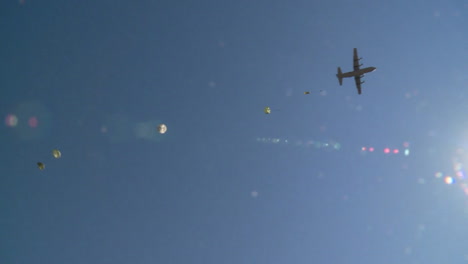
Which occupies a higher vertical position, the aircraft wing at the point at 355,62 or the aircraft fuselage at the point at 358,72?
the aircraft wing at the point at 355,62

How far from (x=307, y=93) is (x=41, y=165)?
3374 cm

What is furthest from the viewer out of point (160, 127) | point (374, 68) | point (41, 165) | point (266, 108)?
point (374, 68)

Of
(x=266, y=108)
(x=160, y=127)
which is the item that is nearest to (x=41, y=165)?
(x=160, y=127)

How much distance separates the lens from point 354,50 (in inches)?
2018

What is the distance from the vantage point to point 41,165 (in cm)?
3419

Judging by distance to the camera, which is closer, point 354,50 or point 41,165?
point 41,165

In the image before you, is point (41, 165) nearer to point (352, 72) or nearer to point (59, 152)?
point (59, 152)

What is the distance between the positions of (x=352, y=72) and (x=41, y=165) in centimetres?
4865

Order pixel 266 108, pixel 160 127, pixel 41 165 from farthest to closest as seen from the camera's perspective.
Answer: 1. pixel 266 108
2. pixel 160 127
3. pixel 41 165

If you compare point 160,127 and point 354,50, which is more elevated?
point 354,50

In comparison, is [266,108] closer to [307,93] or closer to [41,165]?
[307,93]

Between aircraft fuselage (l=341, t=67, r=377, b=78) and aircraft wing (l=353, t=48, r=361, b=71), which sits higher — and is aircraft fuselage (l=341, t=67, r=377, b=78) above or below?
below

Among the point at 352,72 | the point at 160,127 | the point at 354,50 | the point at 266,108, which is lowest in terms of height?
the point at 160,127

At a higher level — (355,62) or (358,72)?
(355,62)
